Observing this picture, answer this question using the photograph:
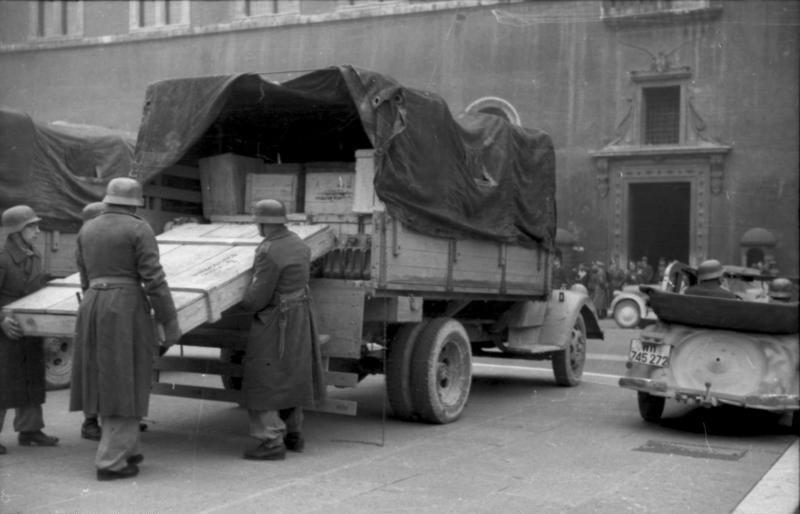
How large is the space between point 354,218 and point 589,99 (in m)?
20.7

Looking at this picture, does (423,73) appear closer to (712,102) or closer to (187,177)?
(712,102)

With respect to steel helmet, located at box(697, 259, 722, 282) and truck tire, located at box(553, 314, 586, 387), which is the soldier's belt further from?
truck tire, located at box(553, 314, 586, 387)

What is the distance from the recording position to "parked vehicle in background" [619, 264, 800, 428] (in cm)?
861

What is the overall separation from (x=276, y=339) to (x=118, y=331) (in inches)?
48.9

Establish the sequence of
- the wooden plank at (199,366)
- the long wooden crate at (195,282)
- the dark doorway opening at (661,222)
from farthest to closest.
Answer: the dark doorway opening at (661,222) < the wooden plank at (199,366) < the long wooden crate at (195,282)

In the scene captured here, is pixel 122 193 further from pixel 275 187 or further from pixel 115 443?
pixel 275 187

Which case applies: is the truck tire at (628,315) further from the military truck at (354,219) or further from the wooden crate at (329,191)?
the wooden crate at (329,191)

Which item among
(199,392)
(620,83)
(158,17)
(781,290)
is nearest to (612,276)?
(620,83)

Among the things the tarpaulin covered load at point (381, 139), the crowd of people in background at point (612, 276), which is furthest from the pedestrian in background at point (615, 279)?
the tarpaulin covered load at point (381, 139)

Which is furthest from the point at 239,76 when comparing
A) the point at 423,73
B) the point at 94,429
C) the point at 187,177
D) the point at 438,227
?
the point at 423,73

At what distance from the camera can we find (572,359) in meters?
12.6

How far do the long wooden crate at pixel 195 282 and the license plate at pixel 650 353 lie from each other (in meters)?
2.96

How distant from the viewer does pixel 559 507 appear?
6336mm

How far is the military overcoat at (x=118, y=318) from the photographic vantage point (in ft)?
22.0
